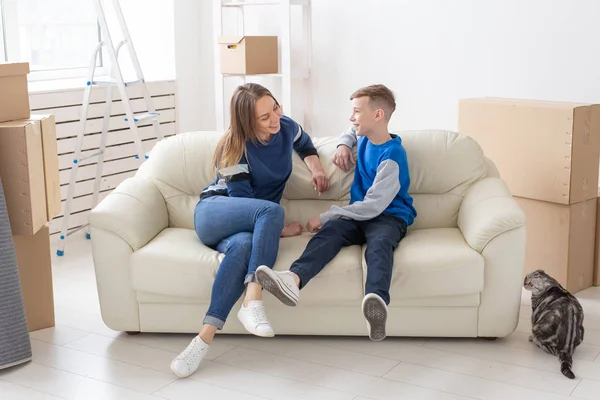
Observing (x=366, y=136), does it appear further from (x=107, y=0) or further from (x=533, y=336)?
(x=107, y=0)

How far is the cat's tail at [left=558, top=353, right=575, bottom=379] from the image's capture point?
271cm

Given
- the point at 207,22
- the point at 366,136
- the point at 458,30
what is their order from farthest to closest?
1. the point at 207,22
2. the point at 458,30
3. the point at 366,136

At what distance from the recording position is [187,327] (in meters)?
3.06

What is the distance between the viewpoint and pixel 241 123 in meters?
3.13

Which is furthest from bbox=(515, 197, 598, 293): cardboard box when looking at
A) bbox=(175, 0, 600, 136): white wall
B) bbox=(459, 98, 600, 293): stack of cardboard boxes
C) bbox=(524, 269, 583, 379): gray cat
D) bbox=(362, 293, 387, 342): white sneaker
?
bbox=(362, 293, 387, 342): white sneaker

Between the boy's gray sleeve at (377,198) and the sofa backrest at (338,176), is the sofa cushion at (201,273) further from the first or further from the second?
the sofa backrest at (338,176)

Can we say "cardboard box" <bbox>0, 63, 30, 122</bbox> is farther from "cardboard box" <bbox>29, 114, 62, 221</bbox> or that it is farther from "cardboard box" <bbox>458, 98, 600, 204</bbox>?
"cardboard box" <bbox>458, 98, 600, 204</bbox>

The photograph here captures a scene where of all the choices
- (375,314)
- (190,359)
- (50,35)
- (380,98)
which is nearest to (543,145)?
(380,98)

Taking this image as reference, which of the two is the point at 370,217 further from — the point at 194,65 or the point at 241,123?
the point at 194,65

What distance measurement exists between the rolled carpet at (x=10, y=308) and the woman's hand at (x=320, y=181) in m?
1.19

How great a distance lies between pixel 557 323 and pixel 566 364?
16cm

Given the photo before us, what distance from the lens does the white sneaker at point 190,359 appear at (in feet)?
8.95

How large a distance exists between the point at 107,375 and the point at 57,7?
3.01m

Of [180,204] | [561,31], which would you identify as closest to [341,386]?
[180,204]
